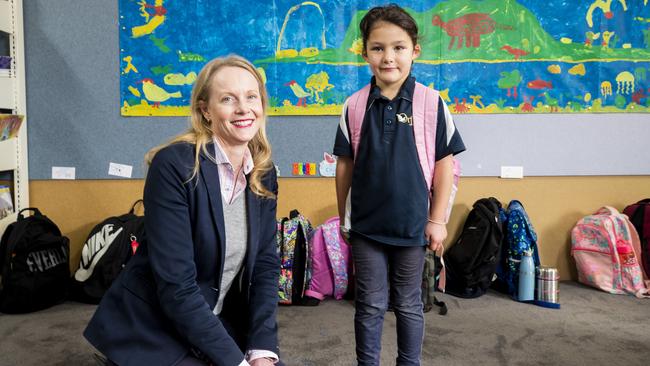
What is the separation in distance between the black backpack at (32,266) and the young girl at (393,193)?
1743 millimetres

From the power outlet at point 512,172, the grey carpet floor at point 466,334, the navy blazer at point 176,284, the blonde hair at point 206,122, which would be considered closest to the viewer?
the navy blazer at point 176,284

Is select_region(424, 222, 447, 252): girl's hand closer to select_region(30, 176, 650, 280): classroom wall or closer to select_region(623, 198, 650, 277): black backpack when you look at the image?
select_region(30, 176, 650, 280): classroom wall

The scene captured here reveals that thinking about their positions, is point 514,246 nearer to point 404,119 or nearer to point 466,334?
point 466,334

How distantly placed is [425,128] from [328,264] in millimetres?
1316

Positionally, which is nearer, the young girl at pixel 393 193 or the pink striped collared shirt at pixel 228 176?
the pink striped collared shirt at pixel 228 176

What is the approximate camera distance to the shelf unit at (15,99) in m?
2.74


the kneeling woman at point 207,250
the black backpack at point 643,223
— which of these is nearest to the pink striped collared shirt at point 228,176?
the kneeling woman at point 207,250

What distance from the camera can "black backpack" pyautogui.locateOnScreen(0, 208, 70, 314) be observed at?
7.93 ft

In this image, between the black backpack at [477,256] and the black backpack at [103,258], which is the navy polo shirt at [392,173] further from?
the black backpack at [103,258]

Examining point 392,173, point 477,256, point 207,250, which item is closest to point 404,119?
point 392,173

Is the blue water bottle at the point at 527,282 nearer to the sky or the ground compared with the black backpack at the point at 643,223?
nearer to the ground

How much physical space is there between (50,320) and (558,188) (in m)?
2.86

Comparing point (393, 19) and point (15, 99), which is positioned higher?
point (393, 19)

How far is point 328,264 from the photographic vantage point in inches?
107
